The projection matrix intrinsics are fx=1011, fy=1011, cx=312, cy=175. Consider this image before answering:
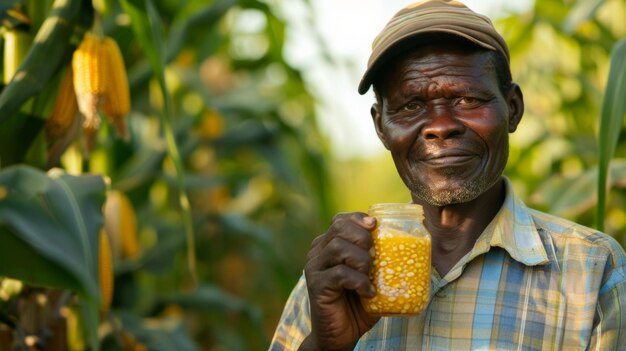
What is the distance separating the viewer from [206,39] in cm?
493

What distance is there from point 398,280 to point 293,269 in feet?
15.6

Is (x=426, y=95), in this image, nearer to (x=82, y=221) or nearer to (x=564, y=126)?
(x=82, y=221)

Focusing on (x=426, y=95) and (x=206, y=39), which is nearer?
(x=426, y=95)

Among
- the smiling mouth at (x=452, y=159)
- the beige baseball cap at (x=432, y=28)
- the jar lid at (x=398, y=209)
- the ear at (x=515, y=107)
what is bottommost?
the jar lid at (x=398, y=209)

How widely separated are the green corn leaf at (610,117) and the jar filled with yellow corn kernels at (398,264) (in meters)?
0.90

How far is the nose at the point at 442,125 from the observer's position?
1.95m

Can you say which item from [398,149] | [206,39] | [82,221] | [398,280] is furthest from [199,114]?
[398,280]

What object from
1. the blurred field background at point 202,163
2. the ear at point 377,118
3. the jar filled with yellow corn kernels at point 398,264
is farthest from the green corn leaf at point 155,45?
the jar filled with yellow corn kernels at point 398,264

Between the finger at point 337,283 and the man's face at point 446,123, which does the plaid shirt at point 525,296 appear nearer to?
the man's face at point 446,123

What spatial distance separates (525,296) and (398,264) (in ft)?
1.04

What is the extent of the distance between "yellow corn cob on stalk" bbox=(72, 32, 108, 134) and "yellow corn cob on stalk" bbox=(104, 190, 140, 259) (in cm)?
116

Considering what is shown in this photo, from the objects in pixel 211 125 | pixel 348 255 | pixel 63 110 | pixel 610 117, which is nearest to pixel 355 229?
pixel 348 255

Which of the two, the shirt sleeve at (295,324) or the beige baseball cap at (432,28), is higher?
the beige baseball cap at (432,28)

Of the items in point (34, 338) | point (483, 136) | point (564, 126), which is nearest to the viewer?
point (483, 136)
